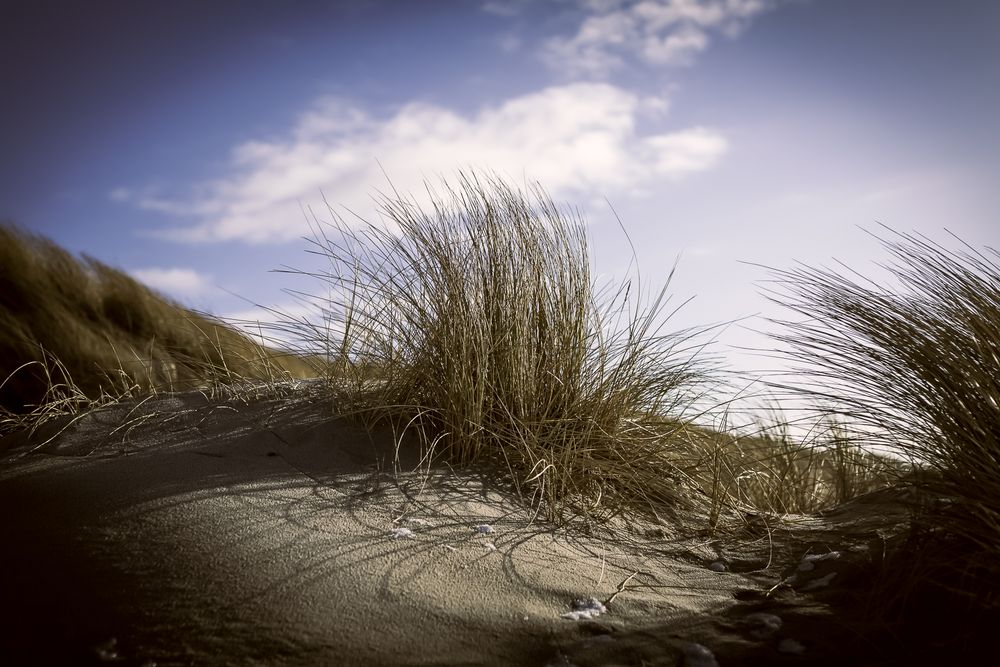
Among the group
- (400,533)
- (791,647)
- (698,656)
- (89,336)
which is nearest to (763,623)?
(791,647)

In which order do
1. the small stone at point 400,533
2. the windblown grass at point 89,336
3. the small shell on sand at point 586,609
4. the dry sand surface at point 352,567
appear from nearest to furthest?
the dry sand surface at point 352,567 → the small shell on sand at point 586,609 → the small stone at point 400,533 → the windblown grass at point 89,336

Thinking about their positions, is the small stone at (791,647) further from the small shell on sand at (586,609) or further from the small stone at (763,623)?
the small shell on sand at (586,609)

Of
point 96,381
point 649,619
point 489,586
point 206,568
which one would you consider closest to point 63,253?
point 96,381

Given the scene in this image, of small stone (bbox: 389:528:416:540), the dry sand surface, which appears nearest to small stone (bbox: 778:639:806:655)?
the dry sand surface

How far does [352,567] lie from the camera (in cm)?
154

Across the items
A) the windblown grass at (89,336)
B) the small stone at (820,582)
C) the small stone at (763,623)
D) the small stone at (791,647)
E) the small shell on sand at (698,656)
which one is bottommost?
the small shell on sand at (698,656)

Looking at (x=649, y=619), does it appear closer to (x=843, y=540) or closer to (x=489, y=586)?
(x=489, y=586)

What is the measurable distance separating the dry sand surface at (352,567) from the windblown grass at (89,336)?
0.91m

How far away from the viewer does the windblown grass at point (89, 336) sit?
3.12m

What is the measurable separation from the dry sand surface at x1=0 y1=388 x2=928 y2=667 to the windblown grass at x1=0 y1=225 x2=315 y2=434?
909mm

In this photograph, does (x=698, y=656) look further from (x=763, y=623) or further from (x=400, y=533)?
(x=400, y=533)

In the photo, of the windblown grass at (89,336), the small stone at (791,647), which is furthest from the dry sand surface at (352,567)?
the windblown grass at (89,336)

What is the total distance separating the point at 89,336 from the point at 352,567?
2.54 metres

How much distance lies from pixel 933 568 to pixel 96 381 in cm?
324
